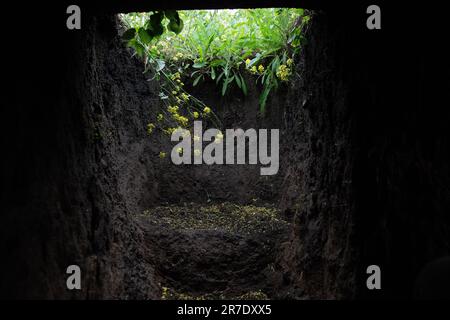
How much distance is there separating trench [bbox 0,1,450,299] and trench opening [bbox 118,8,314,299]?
0.03 m

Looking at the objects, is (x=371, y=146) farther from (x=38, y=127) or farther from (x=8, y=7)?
(x=8, y=7)

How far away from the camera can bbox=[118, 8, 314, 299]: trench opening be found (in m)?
2.96

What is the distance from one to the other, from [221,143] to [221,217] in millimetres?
868

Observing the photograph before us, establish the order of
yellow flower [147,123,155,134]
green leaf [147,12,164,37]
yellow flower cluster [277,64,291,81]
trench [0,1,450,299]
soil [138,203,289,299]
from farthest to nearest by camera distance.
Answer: yellow flower [147,123,155,134], yellow flower cluster [277,64,291,81], soil [138,203,289,299], green leaf [147,12,164,37], trench [0,1,450,299]

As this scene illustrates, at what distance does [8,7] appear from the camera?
1.55 metres

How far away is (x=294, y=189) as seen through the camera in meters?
3.21

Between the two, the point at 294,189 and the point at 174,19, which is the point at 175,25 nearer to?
the point at 174,19

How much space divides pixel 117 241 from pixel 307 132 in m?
1.58

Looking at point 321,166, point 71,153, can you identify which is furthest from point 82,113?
point 321,166

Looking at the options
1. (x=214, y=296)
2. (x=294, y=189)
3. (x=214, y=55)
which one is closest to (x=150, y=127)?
(x=214, y=55)

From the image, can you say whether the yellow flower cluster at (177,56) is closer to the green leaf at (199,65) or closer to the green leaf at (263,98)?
the green leaf at (199,65)

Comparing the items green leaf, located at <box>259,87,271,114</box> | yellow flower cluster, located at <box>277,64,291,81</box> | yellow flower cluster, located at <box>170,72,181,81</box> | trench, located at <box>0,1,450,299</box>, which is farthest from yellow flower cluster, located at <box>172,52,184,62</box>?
yellow flower cluster, located at <box>277,64,291,81</box>

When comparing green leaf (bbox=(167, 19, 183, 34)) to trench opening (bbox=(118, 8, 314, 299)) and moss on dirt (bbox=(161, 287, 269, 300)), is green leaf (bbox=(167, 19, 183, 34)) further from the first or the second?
moss on dirt (bbox=(161, 287, 269, 300))

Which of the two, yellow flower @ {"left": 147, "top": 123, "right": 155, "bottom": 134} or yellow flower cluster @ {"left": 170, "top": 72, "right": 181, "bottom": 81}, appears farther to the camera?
yellow flower cluster @ {"left": 170, "top": 72, "right": 181, "bottom": 81}
